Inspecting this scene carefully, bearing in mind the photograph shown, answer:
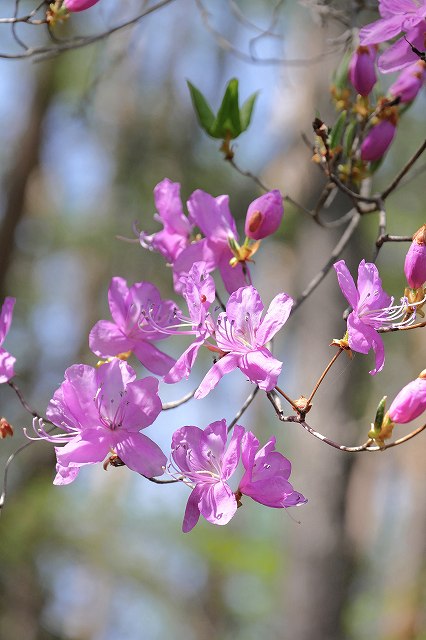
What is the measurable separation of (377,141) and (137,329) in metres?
0.56

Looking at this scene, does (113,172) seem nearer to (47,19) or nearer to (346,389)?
(346,389)

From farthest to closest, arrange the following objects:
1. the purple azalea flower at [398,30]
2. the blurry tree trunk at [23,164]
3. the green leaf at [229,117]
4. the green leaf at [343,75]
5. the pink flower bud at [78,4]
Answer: the blurry tree trunk at [23,164] < the green leaf at [343,75] < the green leaf at [229,117] < the pink flower bud at [78,4] < the purple azalea flower at [398,30]

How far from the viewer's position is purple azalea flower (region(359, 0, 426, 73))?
1117 millimetres

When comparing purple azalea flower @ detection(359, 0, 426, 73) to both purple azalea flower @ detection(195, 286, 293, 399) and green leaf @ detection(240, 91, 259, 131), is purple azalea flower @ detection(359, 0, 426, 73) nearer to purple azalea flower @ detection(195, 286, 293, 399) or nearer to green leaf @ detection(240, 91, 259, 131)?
green leaf @ detection(240, 91, 259, 131)

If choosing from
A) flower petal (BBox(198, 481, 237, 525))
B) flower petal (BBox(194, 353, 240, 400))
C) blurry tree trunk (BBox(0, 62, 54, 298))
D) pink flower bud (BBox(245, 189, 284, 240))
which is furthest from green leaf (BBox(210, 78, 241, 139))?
blurry tree trunk (BBox(0, 62, 54, 298))

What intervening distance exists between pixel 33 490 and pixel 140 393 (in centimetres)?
422

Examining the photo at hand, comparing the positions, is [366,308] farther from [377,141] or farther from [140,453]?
[377,141]

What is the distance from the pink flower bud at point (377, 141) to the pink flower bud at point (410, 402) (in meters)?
0.60

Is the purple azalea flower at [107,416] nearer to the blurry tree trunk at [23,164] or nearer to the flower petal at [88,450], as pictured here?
the flower petal at [88,450]

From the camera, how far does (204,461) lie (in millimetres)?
990

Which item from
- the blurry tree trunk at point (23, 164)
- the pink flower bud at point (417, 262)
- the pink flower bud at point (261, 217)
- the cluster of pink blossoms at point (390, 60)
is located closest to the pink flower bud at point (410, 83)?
the cluster of pink blossoms at point (390, 60)

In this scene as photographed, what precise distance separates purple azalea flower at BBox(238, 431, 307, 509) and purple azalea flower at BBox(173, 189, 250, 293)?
29 centimetres

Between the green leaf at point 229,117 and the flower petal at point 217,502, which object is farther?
the green leaf at point 229,117

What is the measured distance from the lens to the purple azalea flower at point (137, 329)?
1156 millimetres
